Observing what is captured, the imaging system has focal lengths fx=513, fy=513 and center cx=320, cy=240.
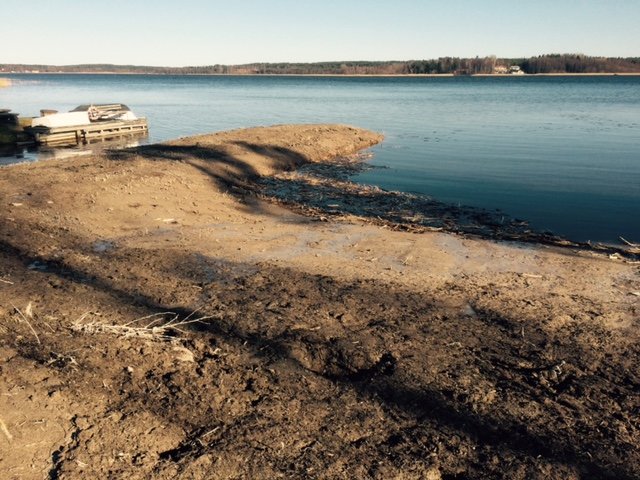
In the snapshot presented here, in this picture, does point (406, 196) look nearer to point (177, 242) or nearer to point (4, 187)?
point (177, 242)

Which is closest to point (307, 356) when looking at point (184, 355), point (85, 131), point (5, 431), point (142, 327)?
point (184, 355)

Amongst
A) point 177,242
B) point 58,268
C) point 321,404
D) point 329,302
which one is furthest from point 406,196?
point 321,404

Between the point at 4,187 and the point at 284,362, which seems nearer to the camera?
the point at 284,362

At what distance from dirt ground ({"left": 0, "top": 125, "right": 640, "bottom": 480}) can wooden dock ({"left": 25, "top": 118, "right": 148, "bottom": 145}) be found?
750 inches

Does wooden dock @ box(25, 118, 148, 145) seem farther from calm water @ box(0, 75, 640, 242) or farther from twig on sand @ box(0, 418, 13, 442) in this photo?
twig on sand @ box(0, 418, 13, 442)

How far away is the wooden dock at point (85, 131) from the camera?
2672 centimetres

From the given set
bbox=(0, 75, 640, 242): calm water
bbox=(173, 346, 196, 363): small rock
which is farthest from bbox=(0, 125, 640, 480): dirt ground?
bbox=(0, 75, 640, 242): calm water

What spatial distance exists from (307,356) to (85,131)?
28.0 meters

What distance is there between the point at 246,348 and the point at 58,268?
3.82 metres

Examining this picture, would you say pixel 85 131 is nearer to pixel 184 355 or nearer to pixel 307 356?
pixel 184 355

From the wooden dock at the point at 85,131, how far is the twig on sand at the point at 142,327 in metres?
24.8

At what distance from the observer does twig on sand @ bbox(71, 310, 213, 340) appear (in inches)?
213

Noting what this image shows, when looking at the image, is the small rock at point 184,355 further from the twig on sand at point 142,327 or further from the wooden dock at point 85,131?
the wooden dock at point 85,131

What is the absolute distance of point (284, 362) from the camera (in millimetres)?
5176
